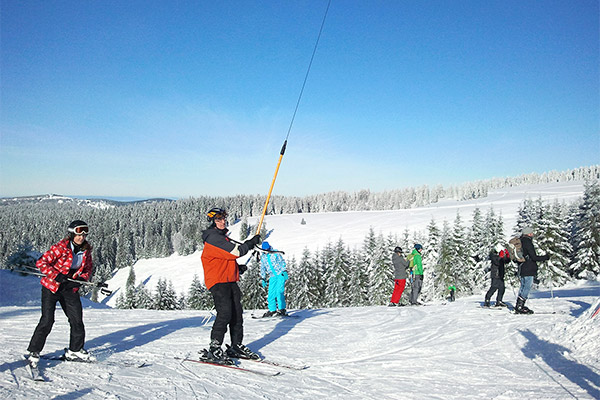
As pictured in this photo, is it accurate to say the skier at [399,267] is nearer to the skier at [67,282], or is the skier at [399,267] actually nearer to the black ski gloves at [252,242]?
the black ski gloves at [252,242]

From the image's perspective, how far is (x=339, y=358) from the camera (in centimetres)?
761

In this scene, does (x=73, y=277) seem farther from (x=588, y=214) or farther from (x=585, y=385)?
(x=588, y=214)

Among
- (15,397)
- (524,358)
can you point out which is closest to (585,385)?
(524,358)

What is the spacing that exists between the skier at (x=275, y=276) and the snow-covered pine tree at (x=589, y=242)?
33.0 m

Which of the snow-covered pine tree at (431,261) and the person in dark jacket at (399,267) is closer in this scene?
the person in dark jacket at (399,267)

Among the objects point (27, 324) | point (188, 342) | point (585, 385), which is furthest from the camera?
point (27, 324)

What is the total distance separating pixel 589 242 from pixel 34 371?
41.8m

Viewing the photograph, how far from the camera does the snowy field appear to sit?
208 inches

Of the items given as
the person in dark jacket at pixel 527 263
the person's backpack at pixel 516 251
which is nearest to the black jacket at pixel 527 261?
the person in dark jacket at pixel 527 263

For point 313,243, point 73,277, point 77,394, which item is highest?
point 73,277

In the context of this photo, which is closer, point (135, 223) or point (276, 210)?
point (135, 223)

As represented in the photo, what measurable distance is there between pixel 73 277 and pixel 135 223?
6344 inches

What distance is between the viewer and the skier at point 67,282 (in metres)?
5.82

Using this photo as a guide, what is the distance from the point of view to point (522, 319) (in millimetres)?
10156
